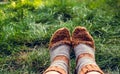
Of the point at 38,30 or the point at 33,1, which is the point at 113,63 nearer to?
the point at 38,30

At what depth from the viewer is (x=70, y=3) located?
4145 mm

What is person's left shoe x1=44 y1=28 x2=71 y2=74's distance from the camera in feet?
7.53

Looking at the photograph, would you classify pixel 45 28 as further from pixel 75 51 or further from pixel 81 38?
pixel 75 51

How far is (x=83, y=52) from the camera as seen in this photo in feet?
8.63

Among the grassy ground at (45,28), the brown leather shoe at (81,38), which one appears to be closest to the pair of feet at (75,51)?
the brown leather shoe at (81,38)

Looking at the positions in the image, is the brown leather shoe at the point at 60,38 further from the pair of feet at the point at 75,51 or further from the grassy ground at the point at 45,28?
the grassy ground at the point at 45,28

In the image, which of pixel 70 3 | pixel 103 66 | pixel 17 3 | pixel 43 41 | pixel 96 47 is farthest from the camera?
pixel 17 3

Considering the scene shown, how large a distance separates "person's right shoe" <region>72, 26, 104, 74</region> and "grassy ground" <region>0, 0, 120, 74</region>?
0.15m

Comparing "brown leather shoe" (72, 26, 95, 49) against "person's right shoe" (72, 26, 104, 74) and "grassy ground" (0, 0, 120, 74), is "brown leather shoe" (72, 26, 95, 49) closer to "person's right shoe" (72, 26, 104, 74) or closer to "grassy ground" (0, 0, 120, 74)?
"person's right shoe" (72, 26, 104, 74)

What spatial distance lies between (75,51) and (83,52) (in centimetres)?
12

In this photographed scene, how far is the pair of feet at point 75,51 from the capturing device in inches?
89.3

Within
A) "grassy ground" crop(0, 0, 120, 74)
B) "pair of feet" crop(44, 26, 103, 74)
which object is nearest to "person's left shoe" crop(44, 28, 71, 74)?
"pair of feet" crop(44, 26, 103, 74)

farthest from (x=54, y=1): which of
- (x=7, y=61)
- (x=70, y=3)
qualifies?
(x=7, y=61)

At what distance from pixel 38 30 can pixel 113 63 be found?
98 centimetres
